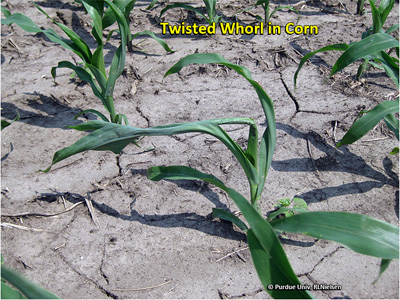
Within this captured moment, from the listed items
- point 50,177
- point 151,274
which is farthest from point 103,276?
point 50,177

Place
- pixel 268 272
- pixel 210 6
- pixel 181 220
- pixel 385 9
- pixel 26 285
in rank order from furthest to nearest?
pixel 210 6
pixel 385 9
pixel 181 220
pixel 268 272
pixel 26 285

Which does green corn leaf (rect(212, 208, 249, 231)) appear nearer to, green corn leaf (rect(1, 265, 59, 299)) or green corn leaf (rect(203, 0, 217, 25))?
green corn leaf (rect(1, 265, 59, 299))

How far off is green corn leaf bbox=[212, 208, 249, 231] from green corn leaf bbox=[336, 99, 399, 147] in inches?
21.6

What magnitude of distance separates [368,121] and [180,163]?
0.89m

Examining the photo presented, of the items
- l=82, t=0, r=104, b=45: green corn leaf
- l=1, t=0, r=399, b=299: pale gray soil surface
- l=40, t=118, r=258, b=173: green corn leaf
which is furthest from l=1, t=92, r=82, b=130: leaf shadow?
l=40, t=118, r=258, b=173: green corn leaf

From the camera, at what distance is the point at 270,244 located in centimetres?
114

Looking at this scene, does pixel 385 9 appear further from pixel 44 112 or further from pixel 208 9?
pixel 44 112

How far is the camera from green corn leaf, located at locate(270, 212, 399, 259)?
1170 mm

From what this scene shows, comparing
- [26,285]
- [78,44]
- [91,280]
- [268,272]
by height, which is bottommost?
[91,280]

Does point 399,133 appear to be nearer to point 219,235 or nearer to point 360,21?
point 219,235

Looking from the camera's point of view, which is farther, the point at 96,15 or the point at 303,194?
the point at 96,15

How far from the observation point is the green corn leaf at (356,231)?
1.17 meters

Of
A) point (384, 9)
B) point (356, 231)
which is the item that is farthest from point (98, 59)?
point (384, 9)

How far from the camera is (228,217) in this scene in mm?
1725
